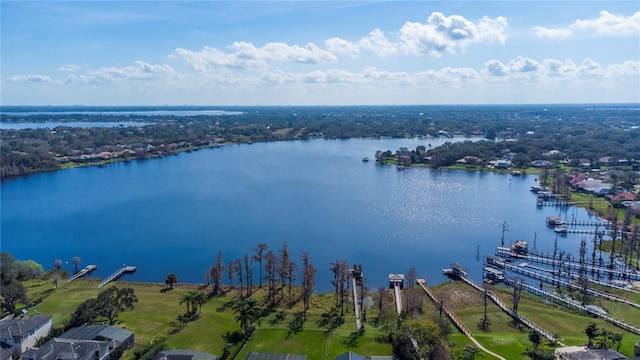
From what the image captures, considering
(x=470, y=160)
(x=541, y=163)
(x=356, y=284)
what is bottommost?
(x=356, y=284)

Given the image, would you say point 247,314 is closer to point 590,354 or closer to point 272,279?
point 272,279

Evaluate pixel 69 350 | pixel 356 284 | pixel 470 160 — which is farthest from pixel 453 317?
pixel 470 160

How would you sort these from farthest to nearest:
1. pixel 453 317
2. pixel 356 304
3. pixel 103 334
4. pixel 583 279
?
pixel 583 279 < pixel 356 304 < pixel 453 317 < pixel 103 334

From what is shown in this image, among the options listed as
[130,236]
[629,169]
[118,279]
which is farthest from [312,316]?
[629,169]

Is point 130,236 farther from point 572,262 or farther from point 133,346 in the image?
point 572,262

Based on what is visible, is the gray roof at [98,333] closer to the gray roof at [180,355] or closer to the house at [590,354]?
the gray roof at [180,355]

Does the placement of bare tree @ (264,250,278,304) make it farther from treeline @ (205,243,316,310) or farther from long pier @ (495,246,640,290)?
long pier @ (495,246,640,290)
